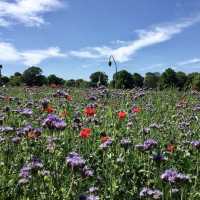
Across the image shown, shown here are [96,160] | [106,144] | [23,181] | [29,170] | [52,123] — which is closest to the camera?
[23,181]

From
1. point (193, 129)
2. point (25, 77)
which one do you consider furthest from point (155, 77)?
point (193, 129)

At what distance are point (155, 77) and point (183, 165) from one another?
72826mm

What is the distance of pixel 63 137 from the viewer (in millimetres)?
8070

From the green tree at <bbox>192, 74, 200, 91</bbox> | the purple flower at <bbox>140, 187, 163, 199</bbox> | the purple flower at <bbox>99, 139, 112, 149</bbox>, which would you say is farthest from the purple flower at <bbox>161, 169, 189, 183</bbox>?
the green tree at <bbox>192, 74, 200, 91</bbox>

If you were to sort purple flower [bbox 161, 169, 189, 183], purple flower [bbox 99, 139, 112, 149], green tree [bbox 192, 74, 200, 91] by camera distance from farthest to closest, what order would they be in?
green tree [bbox 192, 74, 200, 91] → purple flower [bbox 99, 139, 112, 149] → purple flower [bbox 161, 169, 189, 183]

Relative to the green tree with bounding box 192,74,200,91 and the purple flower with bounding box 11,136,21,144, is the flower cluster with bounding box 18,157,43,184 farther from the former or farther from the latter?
the green tree with bounding box 192,74,200,91

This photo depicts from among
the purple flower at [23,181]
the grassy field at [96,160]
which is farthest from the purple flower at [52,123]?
Result: the purple flower at [23,181]

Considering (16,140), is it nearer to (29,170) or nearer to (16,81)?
(29,170)

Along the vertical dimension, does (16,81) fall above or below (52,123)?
above

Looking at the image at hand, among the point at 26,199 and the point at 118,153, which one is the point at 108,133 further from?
the point at 26,199

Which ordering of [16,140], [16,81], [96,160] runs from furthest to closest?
[16,81] → [96,160] → [16,140]

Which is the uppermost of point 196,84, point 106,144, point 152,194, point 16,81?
point 16,81

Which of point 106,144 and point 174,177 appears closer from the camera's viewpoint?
point 174,177

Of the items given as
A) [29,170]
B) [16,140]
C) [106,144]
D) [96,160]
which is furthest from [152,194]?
[16,140]
